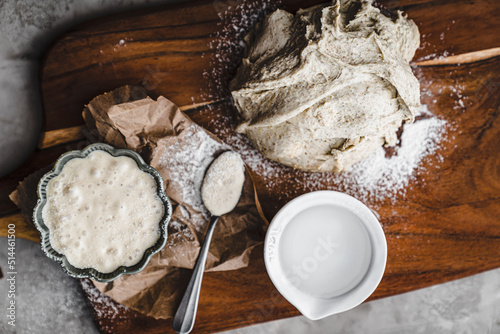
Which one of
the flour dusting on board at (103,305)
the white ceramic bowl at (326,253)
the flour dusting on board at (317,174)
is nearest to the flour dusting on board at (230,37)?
the flour dusting on board at (317,174)

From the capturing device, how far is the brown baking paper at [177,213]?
1484 mm

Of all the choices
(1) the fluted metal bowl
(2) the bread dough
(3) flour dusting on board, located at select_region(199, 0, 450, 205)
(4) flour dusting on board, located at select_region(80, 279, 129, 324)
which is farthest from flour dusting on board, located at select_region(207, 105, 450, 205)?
(4) flour dusting on board, located at select_region(80, 279, 129, 324)

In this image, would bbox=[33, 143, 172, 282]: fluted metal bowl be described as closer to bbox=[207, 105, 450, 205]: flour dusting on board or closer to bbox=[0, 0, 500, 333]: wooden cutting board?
bbox=[0, 0, 500, 333]: wooden cutting board

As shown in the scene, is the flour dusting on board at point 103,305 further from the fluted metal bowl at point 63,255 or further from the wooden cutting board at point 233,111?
the fluted metal bowl at point 63,255

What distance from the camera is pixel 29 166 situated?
1560mm

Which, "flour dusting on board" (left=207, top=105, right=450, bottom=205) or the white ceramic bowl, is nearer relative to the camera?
the white ceramic bowl

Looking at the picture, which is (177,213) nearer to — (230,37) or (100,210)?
(100,210)

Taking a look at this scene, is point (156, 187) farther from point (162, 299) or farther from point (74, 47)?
point (74, 47)

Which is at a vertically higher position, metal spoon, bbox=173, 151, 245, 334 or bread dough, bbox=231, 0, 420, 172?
bread dough, bbox=231, 0, 420, 172

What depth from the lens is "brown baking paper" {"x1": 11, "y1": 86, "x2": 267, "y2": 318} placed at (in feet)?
4.87

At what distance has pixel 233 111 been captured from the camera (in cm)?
158

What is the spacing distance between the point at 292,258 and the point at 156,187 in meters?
0.61

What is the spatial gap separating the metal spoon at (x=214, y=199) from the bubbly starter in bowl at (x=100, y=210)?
0.24 meters

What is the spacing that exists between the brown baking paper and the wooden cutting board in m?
0.08
